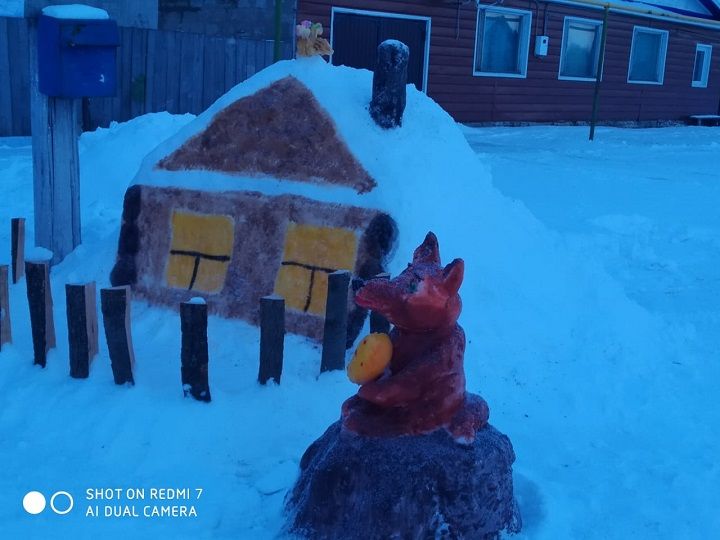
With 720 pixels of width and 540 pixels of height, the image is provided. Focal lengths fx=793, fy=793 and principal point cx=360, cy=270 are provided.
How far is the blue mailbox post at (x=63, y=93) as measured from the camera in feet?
16.1

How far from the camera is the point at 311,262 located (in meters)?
4.44

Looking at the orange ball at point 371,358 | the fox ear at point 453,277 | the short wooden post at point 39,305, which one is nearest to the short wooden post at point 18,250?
the short wooden post at point 39,305

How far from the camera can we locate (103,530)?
9.42 ft

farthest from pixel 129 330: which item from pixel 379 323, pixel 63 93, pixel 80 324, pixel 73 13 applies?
pixel 73 13

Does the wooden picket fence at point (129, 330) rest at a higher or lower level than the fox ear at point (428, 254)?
lower

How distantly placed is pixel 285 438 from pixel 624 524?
1.45 m

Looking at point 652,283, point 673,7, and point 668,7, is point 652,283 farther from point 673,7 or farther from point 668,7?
point 673,7

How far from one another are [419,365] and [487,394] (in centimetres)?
153

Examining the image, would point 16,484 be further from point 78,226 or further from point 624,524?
point 78,226

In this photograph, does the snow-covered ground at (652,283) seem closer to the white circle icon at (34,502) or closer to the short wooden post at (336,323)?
the short wooden post at (336,323)

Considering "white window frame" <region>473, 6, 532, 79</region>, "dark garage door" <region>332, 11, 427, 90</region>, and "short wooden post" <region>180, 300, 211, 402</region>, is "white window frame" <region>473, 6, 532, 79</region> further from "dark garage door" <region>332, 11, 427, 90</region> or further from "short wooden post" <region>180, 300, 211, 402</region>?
"short wooden post" <region>180, 300, 211, 402</region>

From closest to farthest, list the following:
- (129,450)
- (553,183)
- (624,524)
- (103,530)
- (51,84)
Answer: (103,530) → (624,524) → (129,450) → (51,84) → (553,183)

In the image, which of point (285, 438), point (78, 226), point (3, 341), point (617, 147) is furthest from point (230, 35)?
point (285, 438)

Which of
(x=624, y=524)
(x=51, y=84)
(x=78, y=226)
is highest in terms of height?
(x=51, y=84)
